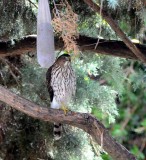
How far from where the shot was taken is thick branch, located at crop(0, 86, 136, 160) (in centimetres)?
274

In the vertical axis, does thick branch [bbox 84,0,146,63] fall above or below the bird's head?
above

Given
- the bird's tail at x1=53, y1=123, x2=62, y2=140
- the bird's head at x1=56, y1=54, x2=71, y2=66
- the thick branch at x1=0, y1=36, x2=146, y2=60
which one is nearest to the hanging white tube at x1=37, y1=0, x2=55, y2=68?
the thick branch at x1=0, y1=36, x2=146, y2=60

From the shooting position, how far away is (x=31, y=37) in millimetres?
3312

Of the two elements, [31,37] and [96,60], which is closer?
[31,37]

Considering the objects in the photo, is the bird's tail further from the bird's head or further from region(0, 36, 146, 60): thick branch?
region(0, 36, 146, 60): thick branch

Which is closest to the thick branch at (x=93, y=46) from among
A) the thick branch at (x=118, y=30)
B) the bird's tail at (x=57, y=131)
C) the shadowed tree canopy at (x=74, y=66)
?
the shadowed tree canopy at (x=74, y=66)

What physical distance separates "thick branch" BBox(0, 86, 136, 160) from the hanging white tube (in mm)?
757

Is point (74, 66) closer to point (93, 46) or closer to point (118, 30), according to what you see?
point (93, 46)

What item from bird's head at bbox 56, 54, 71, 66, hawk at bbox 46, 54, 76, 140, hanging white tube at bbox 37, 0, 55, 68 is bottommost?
hawk at bbox 46, 54, 76, 140

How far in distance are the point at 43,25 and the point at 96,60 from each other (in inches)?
72.8

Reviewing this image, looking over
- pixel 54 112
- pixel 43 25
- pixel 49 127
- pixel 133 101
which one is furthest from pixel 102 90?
pixel 133 101

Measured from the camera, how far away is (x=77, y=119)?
9.12ft

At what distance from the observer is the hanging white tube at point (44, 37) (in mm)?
1999

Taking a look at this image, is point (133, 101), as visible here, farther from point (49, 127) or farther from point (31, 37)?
point (31, 37)
